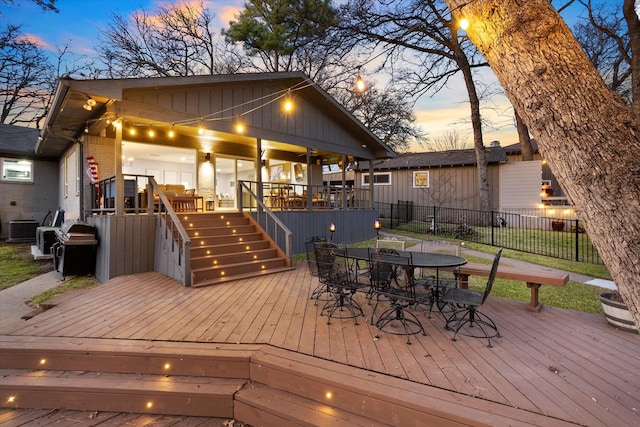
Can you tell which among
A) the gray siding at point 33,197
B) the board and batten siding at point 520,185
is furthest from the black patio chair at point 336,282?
the gray siding at point 33,197

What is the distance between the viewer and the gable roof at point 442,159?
16203 mm

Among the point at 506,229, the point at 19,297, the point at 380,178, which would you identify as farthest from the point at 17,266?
the point at 380,178

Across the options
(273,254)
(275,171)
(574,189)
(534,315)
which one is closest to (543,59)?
(574,189)

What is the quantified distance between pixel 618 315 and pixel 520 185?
13.3m

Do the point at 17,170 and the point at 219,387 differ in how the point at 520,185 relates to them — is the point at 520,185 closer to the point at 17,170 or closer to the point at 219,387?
the point at 219,387

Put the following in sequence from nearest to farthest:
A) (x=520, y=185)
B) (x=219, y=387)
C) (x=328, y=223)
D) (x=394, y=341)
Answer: (x=219, y=387), (x=394, y=341), (x=328, y=223), (x=520, y=185)

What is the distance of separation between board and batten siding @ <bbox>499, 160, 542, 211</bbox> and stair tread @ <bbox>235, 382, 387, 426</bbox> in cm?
1579

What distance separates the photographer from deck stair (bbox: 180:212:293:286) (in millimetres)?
6194

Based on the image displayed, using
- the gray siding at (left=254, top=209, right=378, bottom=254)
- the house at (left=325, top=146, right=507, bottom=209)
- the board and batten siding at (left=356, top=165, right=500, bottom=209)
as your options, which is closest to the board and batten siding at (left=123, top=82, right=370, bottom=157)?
the gray siding at (left=254, top=209, right=378, bottom=254)

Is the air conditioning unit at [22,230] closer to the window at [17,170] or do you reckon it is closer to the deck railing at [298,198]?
the window at [17,170]

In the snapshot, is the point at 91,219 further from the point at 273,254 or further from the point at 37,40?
the point at 37,40

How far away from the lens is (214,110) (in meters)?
8.48

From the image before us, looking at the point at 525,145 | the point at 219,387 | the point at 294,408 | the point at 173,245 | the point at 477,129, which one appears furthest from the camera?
the point at 525,145

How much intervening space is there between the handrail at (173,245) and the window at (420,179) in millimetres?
14470
